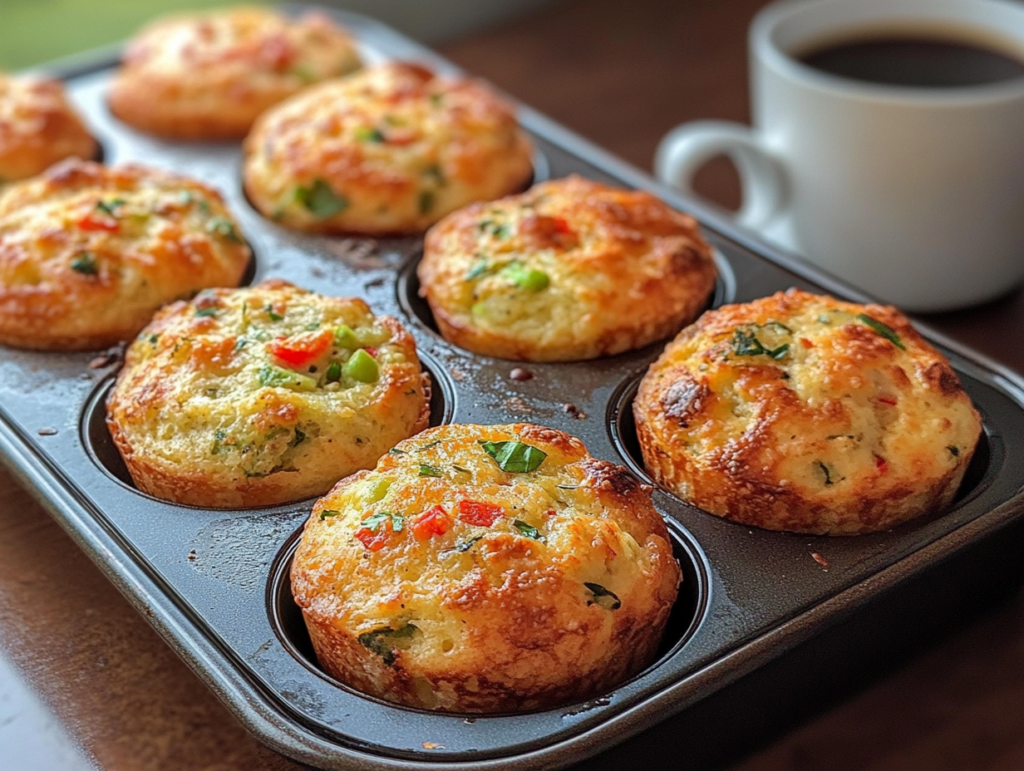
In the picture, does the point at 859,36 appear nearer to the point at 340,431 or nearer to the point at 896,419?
→ the point at 896,419

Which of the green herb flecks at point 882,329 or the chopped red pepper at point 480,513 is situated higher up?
the green herb flecks at point 882,329

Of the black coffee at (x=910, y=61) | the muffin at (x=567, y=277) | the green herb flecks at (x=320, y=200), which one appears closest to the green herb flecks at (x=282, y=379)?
the muffin at (x=567, y=277)

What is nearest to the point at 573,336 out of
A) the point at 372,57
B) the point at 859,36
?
the point at 859,36

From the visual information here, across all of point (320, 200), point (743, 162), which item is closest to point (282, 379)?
point (320, 200)

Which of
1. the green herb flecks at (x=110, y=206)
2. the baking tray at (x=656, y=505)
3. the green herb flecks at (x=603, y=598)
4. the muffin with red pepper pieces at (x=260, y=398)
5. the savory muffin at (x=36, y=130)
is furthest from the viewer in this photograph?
the savory muffin at (x=36, y=130)

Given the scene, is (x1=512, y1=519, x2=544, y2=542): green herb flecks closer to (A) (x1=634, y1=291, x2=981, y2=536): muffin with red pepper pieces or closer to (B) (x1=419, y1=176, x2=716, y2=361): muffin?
(A) (x1=634, y1=291, x2=981, y2=536): muffin with red pepper pieces

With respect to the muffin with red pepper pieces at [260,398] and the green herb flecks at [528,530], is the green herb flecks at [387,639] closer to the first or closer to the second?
the green herb flecks at [528,530]

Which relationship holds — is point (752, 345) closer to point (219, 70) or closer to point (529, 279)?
point (529, 279)
